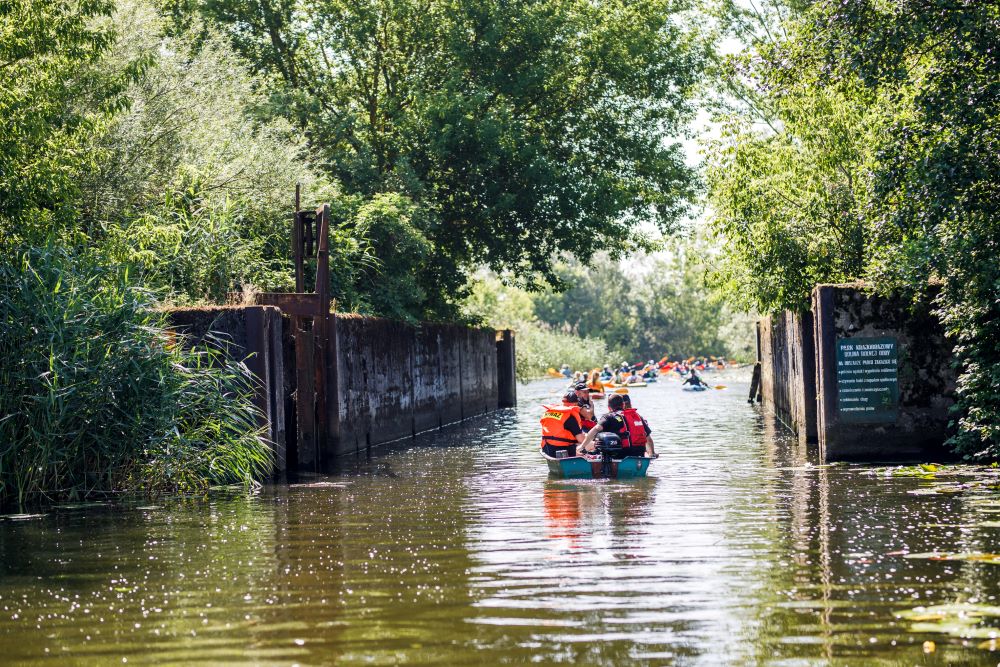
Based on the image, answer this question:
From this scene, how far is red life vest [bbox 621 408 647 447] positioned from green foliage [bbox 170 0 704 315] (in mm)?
15949

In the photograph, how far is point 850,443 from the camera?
63.2 feet

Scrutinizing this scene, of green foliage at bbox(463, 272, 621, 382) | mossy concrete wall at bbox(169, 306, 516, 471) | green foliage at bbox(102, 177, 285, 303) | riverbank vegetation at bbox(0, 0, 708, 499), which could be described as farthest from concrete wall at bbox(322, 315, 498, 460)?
green foliage at bbox(463, 272, 621, 382)

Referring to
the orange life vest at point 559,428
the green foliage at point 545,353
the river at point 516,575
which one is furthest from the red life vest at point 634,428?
the green foliage at point 545,353

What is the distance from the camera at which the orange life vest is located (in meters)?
19.1

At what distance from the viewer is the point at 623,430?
18.6 metres

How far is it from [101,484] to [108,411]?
93cm

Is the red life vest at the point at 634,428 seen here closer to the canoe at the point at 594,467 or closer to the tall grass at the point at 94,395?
the canoe at the point at 594,467

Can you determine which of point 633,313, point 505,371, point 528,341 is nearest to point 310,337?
point 505,371

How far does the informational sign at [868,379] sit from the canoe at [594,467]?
3230 mm

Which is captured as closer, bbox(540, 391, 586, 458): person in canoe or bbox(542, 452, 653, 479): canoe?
bbox(542, 452, 653, 479): canoe

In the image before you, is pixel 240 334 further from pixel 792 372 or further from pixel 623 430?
pixel 792 372

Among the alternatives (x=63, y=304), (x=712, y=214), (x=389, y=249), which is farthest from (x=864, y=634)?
(x=389, y=249)

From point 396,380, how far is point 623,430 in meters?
10.5

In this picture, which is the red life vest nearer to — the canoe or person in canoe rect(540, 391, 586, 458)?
the canoe
